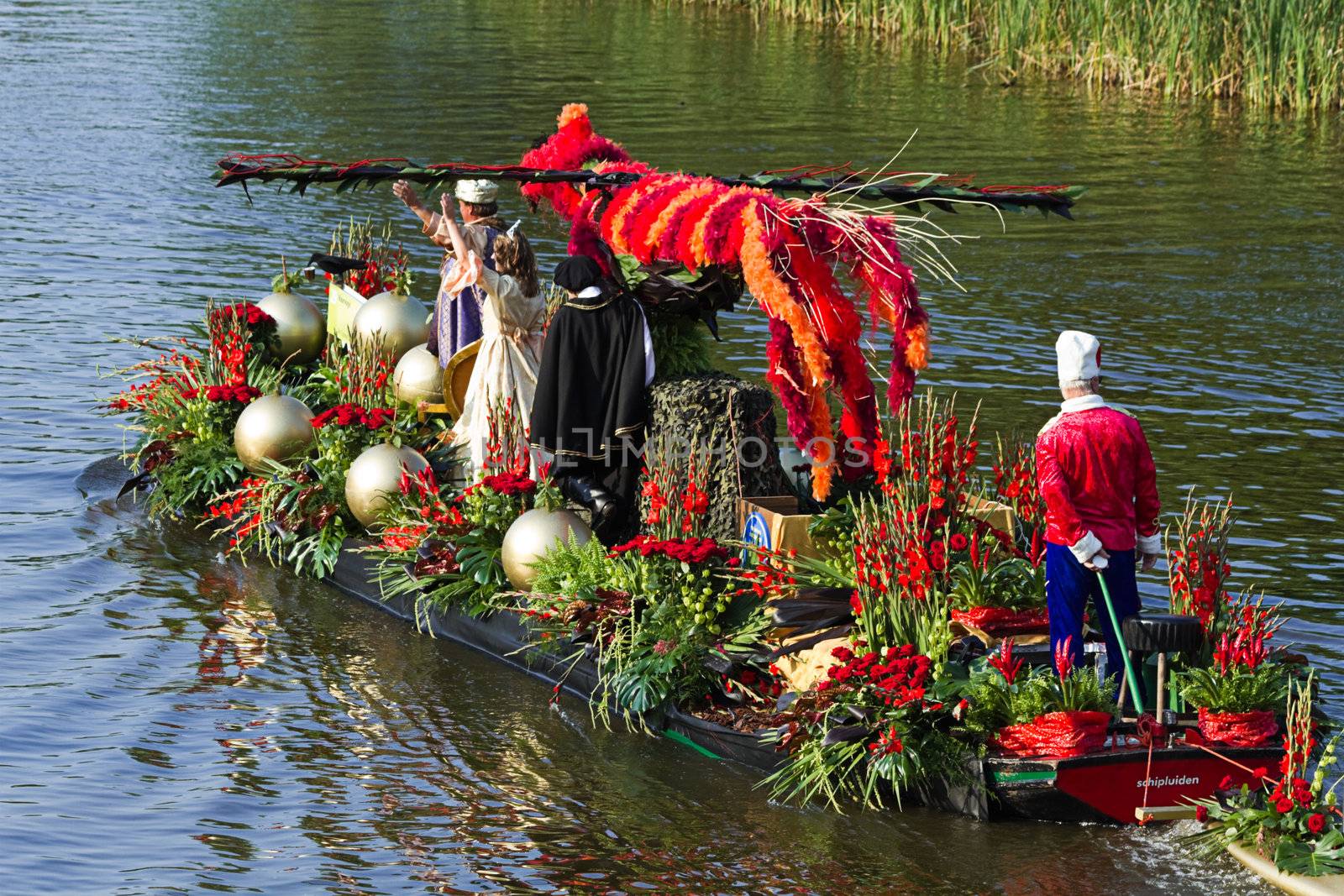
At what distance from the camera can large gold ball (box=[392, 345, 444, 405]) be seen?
1244cm

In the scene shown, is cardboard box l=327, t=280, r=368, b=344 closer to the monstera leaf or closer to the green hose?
the green hose

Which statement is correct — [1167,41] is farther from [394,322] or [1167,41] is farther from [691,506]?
[691,506]

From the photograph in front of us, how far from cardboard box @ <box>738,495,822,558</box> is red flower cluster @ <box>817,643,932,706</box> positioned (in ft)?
3.60

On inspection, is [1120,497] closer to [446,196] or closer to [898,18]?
[446,196]

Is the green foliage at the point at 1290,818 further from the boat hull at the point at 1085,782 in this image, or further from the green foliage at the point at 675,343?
the green foliage at the point at 675,343

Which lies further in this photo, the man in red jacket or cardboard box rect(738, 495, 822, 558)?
cardboard box rect(738, 495, 822, 558)

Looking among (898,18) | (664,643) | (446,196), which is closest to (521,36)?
(898,18)

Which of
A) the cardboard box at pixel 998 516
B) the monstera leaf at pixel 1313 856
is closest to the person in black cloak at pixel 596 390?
the cardboard box at pixel 998 516

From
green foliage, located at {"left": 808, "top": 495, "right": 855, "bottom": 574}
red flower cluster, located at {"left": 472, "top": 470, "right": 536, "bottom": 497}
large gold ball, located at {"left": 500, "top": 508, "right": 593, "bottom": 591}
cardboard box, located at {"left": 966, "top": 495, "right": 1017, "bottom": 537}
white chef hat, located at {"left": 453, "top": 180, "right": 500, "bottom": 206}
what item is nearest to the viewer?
green foliage, located at {"left": 808, "top": 495, "right": 855, "bottom": 574}

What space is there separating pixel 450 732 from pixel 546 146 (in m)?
3.76

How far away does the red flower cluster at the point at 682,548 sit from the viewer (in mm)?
9461

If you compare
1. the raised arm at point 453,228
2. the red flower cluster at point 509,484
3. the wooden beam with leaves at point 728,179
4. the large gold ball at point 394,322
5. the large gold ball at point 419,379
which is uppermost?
the wooden beam with leaves at point 728,179

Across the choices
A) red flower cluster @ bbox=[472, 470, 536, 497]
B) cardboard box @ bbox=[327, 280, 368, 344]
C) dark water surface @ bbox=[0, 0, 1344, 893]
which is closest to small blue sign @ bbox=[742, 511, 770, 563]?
dark water surface @ bbox=[0, 0, 1344, 893]

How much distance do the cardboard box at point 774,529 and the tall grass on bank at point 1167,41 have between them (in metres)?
18.5
